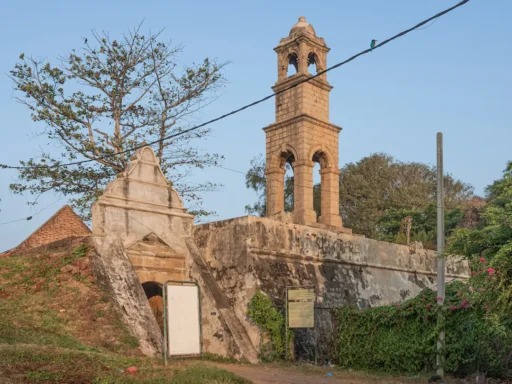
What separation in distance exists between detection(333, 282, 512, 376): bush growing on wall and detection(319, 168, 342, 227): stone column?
8458 mm

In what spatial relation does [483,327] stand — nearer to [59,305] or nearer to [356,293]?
[356,293]

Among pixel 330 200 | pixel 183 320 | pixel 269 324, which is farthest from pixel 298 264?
pixel 330 200

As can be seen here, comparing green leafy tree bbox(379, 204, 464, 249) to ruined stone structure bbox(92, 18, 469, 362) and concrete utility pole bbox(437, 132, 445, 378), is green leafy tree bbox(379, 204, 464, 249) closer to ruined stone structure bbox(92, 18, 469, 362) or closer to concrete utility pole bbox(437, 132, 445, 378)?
ruined stone structure bbox(92, 18, 469, 362)

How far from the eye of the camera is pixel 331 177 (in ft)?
76.6

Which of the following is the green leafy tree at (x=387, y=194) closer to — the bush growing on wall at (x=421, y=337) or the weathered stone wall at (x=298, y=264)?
the weathered stone wall at (x=298, y=264)

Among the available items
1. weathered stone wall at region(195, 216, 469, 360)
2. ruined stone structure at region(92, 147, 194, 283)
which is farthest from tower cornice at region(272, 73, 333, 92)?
ruined stone structure at region(92, 147, 194, 283)

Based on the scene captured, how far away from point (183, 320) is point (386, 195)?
32.2 meters

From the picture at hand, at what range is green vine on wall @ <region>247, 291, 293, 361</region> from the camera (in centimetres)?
1425

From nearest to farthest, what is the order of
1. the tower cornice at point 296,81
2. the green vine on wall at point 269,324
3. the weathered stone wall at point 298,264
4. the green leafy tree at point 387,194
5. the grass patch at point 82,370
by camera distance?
1. the grass patch at point 82,370
2. the green vine on wall at point 269,324
3. the weathered stone wall at point 298,264
4. the tower cornice at point 296,81
5. the green leafy tree at point 387,194

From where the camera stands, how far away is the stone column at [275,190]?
75.0ft

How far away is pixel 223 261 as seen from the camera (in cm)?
1566

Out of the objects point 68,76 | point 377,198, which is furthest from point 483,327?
point 377,198

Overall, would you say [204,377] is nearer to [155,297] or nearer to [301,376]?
A: [301,376]

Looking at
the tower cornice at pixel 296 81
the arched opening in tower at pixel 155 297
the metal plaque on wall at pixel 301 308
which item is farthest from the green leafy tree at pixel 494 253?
the tower cornice at pixel 296 81
